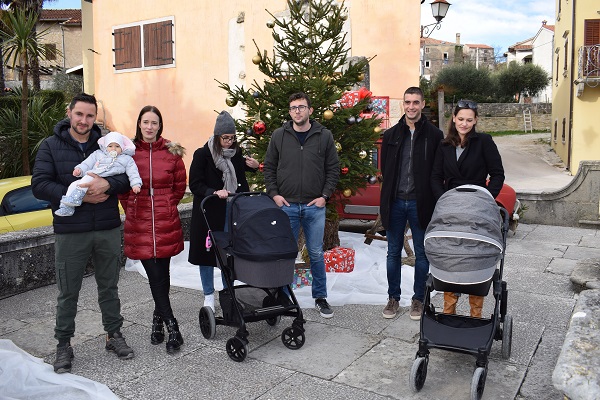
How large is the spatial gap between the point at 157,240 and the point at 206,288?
887 mm

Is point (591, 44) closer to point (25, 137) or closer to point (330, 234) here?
point (330, 234)

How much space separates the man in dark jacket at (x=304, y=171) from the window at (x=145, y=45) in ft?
37.2

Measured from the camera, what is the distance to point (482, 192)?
3.94 m

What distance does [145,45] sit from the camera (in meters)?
15.8

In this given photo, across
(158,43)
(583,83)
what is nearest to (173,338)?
(158,43)

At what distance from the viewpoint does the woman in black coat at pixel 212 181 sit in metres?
4.70

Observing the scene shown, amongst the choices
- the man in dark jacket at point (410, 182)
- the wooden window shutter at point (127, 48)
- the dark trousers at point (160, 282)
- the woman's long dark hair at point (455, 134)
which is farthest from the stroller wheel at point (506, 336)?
the wooden window shutter at point (127, 48)

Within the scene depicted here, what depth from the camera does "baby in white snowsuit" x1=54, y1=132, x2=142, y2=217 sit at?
12.3 ft

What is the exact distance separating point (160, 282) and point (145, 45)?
42.3 ft

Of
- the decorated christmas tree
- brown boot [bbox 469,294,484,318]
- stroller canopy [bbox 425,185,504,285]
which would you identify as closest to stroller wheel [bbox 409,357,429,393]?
stroller canopy [bbox 425,185,504,285]

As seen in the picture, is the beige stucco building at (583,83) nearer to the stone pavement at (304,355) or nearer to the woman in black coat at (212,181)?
the stone pavement at (304,355)

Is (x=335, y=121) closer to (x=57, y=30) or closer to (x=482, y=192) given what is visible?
(x=482, y=192)

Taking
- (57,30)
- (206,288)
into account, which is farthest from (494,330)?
(57,30)

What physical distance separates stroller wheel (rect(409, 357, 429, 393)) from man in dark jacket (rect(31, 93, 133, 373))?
229 cm
